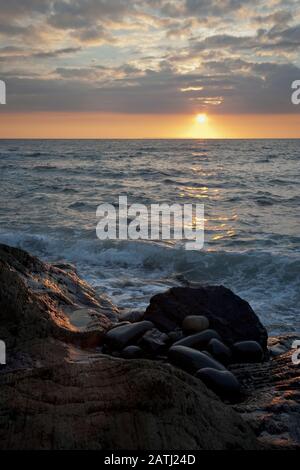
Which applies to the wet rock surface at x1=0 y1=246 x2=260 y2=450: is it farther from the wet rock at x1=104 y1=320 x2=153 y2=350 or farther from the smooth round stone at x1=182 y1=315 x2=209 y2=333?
the smooth round stone at x1=182 y1=315 x2=209 y2=333

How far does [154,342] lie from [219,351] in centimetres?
68

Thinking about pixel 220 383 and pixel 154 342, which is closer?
pixel 220 383

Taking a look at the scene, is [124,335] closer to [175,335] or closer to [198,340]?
[175,335]

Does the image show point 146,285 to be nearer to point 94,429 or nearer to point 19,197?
point 94,429

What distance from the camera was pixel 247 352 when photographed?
16.6 ft

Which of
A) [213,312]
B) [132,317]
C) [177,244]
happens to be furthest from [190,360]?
[177,244]

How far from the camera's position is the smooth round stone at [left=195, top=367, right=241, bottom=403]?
150 inches

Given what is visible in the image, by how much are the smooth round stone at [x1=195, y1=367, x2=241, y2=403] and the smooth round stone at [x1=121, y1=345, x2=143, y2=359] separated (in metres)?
1.08

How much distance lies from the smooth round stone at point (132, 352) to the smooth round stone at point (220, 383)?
108 cm

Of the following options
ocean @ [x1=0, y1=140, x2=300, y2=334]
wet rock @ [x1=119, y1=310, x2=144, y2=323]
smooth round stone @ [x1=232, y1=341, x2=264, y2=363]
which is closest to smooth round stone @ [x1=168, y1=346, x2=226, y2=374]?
smooth round stone @ [x1=232, y1=341, x2=264, y2=363]

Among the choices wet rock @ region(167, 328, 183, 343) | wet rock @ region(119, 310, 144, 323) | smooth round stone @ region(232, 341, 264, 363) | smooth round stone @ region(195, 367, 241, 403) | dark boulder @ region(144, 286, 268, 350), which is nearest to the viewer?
smooth round stone @ region(195, 367, 241, 403)

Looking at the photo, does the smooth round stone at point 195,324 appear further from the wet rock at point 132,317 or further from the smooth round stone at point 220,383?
the smooth round stone at point 220,383

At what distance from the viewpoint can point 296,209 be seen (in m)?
18.2

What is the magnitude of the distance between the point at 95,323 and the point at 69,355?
4.53 feet
